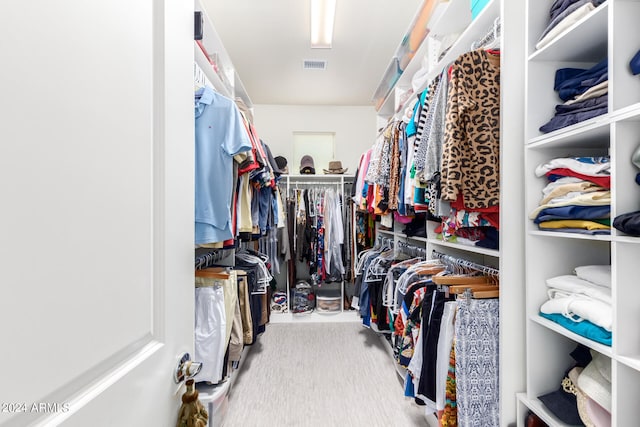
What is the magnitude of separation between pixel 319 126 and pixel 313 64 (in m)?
1.21

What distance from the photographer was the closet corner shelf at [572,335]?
0.90 m

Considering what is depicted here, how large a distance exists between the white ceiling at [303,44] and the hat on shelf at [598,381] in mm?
2538

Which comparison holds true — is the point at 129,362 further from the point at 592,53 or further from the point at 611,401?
the point at 592,53

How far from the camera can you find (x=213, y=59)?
84.7 inches

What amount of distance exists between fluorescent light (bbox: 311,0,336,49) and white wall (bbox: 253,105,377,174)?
157cm

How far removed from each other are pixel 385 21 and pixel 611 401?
278cm

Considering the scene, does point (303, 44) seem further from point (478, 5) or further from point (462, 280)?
point (462, 280)

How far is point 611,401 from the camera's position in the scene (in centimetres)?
91

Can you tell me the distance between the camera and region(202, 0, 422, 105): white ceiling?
2529mm

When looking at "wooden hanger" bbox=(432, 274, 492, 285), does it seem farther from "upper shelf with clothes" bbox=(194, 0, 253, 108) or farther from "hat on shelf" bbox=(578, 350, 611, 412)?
"upper shelf with clothes" bbox=(194, 0, 253, 108)

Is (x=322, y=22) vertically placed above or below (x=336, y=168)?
above

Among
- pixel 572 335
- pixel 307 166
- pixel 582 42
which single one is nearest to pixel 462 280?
pixel 572 335

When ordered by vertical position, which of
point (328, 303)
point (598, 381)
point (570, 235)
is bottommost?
point (328, 303)

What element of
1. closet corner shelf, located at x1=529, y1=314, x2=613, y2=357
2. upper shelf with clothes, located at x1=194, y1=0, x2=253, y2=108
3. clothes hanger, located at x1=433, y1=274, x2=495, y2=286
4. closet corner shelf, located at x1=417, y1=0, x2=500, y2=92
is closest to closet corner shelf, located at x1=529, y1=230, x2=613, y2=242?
closet corner shelf, located at x1=529, y1=314, x2=613, y2=357
